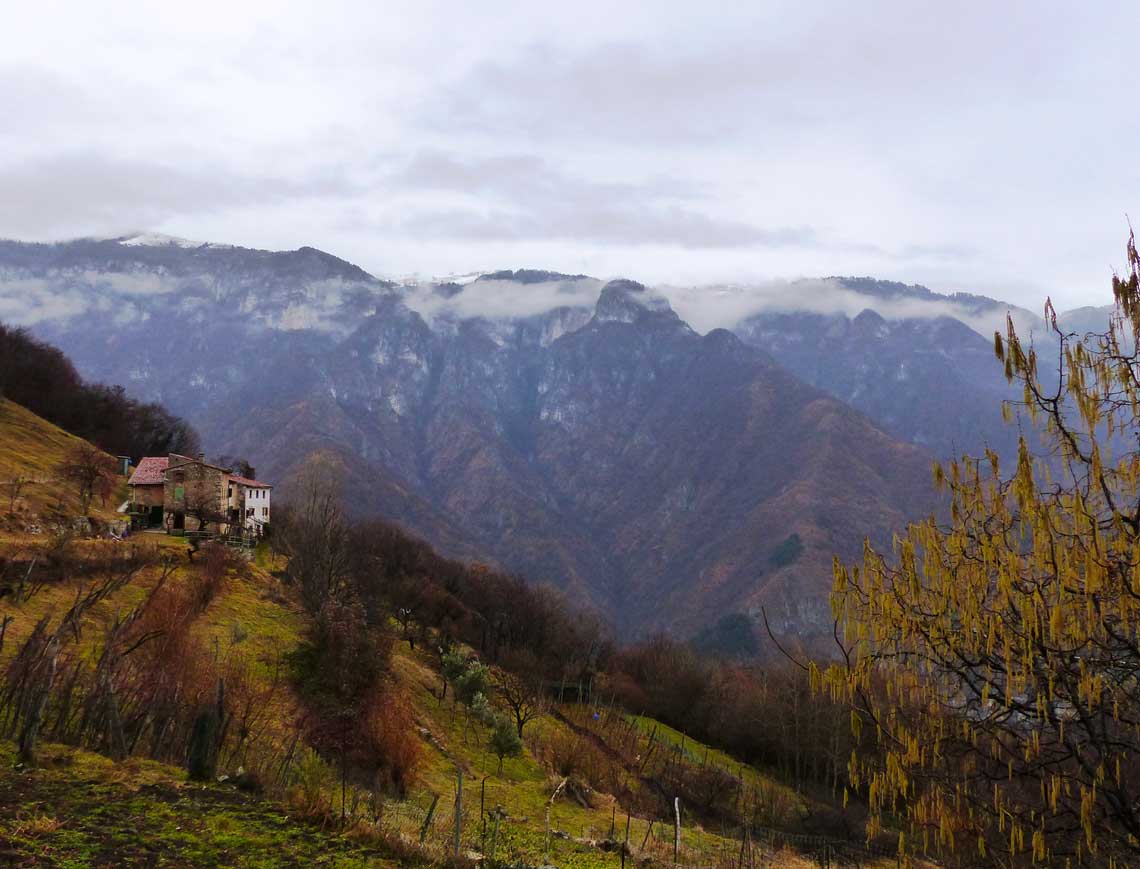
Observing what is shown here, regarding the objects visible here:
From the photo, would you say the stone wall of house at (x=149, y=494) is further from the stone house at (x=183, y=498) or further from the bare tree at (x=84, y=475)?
the bare tree at (x=84, y=475)

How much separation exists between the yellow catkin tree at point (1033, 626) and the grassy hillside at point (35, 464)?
41095 millimetres

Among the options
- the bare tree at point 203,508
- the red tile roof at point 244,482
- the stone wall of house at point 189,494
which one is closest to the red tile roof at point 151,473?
the stone wall of house at point 189,494

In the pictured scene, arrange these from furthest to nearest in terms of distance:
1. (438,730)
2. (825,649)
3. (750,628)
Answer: (750,628) < (825,649) < (438,730)

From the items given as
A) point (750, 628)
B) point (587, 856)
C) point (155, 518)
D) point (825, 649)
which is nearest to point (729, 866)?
point (587, 856)

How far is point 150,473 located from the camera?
58219 millimetres

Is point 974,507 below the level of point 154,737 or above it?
above

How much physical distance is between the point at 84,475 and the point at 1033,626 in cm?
5183

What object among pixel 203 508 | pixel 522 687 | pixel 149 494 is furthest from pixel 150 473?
pixel 522 687

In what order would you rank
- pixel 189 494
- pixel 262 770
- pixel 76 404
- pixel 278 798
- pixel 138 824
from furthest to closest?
1. pixel 76 404
2. pixel 189 494
3. pixel 262 770
4. pixel 278 798
5. pixel 138 824

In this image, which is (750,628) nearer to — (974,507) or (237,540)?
(237,540)

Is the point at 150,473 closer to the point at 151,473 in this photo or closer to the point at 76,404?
the point at 151,473

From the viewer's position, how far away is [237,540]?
2133 inches

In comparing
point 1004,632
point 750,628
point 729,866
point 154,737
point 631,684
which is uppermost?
point 1004,632

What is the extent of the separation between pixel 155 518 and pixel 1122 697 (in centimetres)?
6075
